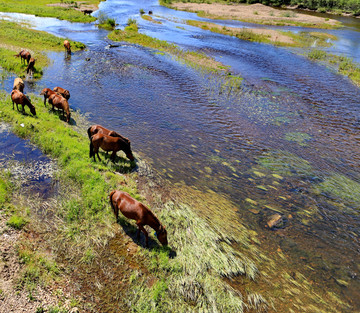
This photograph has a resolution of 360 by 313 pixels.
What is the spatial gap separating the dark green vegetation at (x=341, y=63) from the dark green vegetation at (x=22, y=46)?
105 ft

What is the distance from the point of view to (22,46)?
2797 cm

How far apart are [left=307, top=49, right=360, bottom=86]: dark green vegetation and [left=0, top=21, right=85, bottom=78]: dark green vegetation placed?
1263 inches

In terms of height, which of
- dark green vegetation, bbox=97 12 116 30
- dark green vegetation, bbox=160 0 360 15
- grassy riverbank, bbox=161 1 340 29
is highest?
dark green vegetation, bbox=160 0 360 15

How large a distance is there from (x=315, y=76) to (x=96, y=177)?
27929 mm

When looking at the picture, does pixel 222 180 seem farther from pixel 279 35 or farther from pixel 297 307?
pixel 279 35

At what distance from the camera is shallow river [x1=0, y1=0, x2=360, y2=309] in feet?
33.8

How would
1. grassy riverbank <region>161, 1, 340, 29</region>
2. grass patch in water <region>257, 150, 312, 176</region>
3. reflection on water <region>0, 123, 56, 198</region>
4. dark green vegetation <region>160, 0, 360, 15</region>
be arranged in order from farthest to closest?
dark green vegetation <region>160, 0, 360, 15</region> < grassy riverbank <region>161, 1, 340, 29</region> < grass patch in water <region>257, 150, 312, 176</region> < reflection on water <region>0, 123, 56, 198</region>

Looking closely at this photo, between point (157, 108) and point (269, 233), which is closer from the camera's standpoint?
point (269, 233)

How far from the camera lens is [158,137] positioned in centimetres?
1527

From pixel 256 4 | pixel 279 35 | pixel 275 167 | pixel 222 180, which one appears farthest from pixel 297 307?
pixel 256 4

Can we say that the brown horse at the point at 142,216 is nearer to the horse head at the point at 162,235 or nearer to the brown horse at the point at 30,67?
the horse head at the point at 162,235

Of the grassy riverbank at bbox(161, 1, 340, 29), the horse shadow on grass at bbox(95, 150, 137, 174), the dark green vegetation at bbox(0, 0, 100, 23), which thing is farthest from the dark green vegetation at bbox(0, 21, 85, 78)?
the grassy riverbank at bbox(161, 1, 340, 29)

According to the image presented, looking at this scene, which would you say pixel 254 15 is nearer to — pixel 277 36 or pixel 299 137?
pixel 277 36

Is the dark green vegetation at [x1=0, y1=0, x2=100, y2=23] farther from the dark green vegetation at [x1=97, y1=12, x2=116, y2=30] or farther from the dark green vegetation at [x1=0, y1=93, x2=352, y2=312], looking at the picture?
the dark green vegetation at [x1=0, y1=93, x2=352, y2=312]
